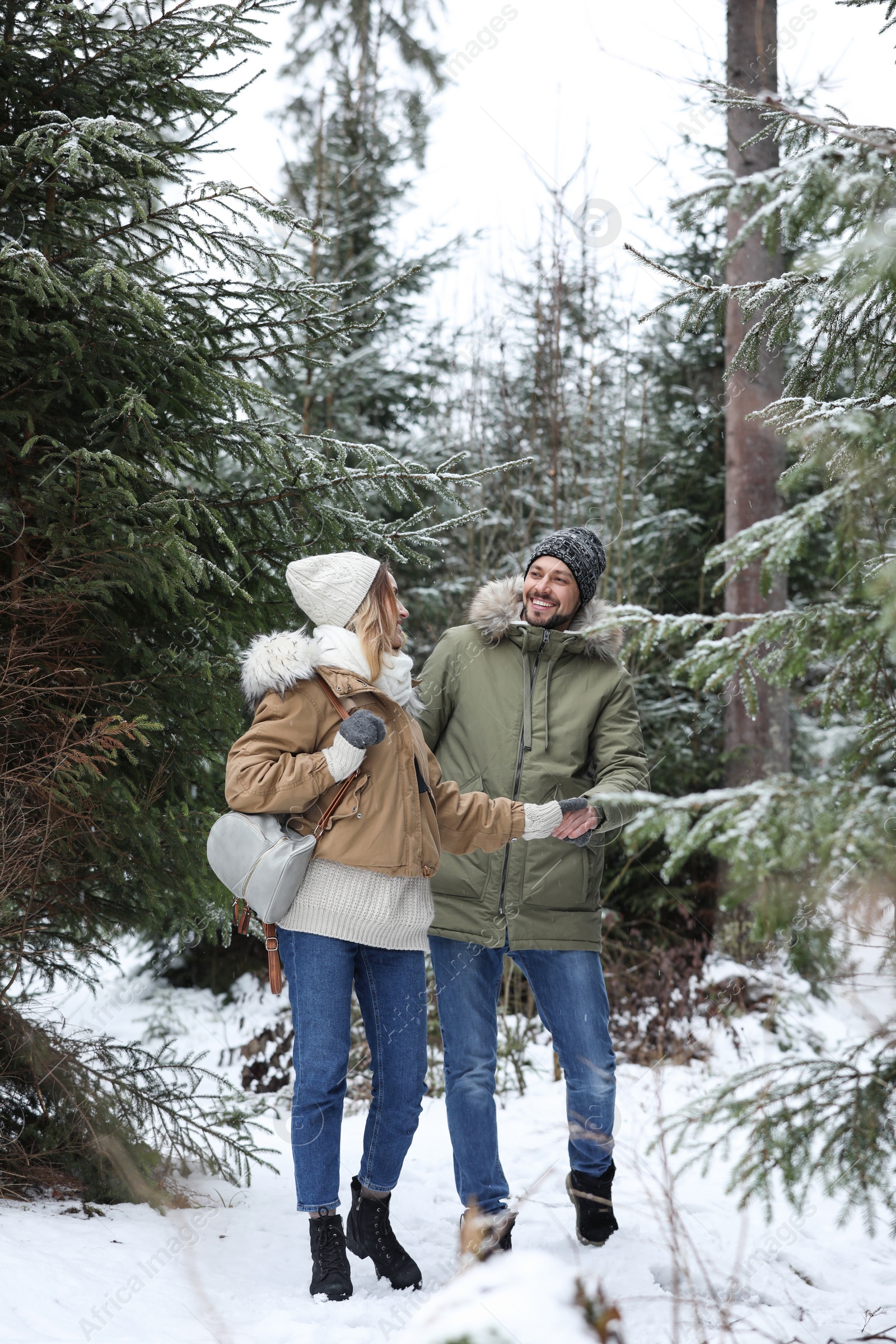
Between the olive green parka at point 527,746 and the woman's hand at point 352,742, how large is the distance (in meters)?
0.61

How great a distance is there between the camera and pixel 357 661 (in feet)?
9.47

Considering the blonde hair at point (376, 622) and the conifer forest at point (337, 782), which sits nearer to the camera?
the conifer forest at point (337, 782)

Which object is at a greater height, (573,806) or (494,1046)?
(573,806)

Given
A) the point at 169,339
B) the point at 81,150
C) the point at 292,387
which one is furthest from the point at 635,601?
the point at 81,150

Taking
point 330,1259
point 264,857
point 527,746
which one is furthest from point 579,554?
point 330,1259

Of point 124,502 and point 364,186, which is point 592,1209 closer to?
point 124,502

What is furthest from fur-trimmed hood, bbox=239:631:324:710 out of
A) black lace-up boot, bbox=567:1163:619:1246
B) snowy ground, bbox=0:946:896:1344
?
black lace-up boot, bbox=567:1163:619:1246

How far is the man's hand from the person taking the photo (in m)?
3.01

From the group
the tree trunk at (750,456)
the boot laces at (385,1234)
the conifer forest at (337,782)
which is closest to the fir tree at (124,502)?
the conifer forest at (337,782)

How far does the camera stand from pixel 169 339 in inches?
142

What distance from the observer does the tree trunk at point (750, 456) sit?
7.11 metres

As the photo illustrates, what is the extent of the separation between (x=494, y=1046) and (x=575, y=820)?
0.79m

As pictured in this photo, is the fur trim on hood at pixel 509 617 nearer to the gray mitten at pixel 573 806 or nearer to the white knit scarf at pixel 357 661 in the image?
the white knit scarf at pixel 357 661

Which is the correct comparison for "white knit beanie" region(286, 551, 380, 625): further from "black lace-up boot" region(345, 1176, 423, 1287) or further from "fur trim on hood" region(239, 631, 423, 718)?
"black lace-up boot" region(345, 1176, 423, 1287)
